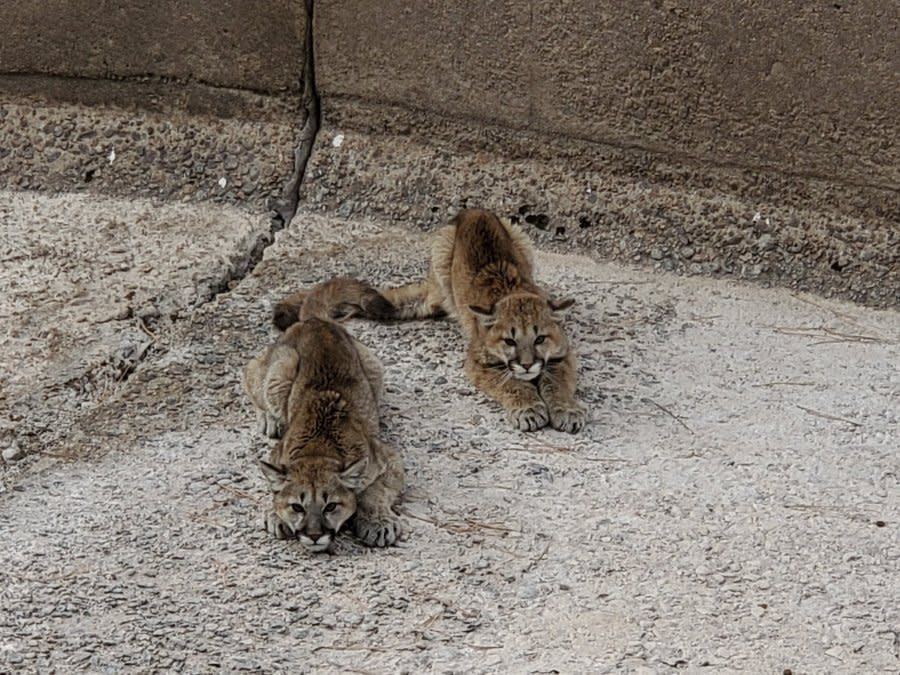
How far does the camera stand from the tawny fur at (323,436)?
568cm

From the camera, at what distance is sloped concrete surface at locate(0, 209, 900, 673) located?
203 inches

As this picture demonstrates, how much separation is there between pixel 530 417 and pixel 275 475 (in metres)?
1.38

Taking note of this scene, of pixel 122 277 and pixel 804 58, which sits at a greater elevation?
pixel 804 58

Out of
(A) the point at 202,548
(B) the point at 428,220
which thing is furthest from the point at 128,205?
(A) the point at 202,548

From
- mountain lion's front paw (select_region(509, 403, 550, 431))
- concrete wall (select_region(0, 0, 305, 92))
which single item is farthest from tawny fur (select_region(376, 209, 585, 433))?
concrete wall (select_region(0, 0, 305, 92))

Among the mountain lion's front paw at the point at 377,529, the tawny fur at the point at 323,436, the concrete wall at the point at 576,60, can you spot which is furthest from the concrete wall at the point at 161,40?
the mountain lion's front paw at the point at 377,529

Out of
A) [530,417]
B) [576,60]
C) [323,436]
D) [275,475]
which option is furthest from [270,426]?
[576,60]

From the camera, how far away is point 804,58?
7594 millimetres

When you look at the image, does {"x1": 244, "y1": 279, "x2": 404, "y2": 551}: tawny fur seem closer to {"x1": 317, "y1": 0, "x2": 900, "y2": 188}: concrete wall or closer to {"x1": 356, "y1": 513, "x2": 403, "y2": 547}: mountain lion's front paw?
{"x1": 356, "y1": 513, "x2": 403, "y2": 547}: mountain lion's front paw

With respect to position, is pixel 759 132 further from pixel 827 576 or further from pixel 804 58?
pixel 827 576

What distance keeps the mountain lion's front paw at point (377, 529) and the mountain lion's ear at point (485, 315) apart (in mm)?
1519

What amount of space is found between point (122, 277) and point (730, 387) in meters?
3.11

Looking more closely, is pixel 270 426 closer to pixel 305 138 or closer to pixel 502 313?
pixel 502 313

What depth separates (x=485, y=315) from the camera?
7.09 metres
